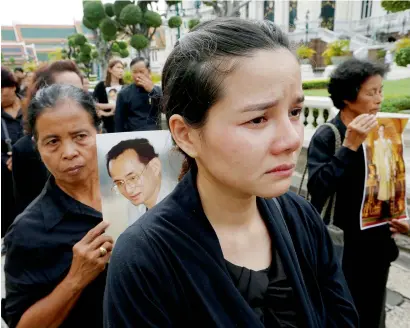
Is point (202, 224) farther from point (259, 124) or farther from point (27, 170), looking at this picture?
point (27, 170)

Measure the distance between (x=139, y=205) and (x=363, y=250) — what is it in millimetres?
1276

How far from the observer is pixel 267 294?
920 mm

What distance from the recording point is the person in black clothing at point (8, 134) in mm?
3033

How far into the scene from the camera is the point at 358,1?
28125 mm

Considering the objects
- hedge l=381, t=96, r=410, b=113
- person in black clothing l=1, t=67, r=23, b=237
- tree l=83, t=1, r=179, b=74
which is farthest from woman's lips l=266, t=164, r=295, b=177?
tree l=83, t=1, r=179, b=74

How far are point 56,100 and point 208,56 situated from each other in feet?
2.39

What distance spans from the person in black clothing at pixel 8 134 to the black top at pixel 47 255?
1959 mm

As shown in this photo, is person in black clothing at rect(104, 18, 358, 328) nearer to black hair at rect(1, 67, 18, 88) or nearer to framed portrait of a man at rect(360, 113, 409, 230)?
framed portrait of a man at rect(360, 113, 409, 230)

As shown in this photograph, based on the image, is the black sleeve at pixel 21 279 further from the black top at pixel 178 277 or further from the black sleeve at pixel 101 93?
the black sleeve at pixel 101 93

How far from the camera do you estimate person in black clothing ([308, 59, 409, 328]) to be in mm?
1772

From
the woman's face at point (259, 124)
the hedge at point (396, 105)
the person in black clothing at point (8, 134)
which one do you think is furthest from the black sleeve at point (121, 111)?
the hedge at point (396, 105)

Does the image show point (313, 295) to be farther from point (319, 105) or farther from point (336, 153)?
point (319, 105)

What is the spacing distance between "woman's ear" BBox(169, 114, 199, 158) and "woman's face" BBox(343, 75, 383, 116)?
1335mm

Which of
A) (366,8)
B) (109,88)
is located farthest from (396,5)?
(366,8)
